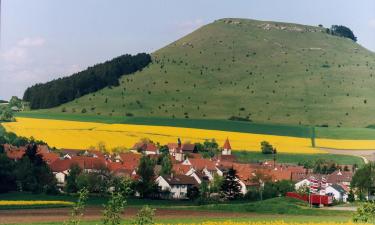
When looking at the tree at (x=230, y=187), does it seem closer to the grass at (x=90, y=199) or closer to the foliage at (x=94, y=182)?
the grass at (x=90, y=199)

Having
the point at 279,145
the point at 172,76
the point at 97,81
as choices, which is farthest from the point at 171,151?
the point at 172,76

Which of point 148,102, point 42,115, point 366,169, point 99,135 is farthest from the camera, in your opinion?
point 148,102

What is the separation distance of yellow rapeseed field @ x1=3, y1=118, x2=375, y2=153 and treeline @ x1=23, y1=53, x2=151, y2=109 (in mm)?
24442

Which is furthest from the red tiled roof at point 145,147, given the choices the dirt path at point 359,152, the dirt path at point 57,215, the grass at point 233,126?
the dirt path at point 57,215

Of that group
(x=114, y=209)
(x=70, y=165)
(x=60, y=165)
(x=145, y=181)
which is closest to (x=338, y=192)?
(x=145, y=181)

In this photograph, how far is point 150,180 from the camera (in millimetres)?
56812

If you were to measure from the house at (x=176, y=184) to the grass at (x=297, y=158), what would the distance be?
1735 centimetres

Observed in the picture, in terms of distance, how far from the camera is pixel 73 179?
187 ft

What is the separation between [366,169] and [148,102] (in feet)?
208

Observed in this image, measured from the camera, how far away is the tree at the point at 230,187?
60.0m

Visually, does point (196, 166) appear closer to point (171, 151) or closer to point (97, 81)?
point (171, 151)

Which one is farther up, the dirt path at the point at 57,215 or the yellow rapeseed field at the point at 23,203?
the dirt path at the point at 57,215

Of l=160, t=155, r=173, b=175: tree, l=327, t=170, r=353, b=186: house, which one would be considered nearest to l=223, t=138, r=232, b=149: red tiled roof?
l=160, t=155, r=173, b=175: tree

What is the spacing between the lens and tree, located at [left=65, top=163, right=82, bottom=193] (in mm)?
56438
